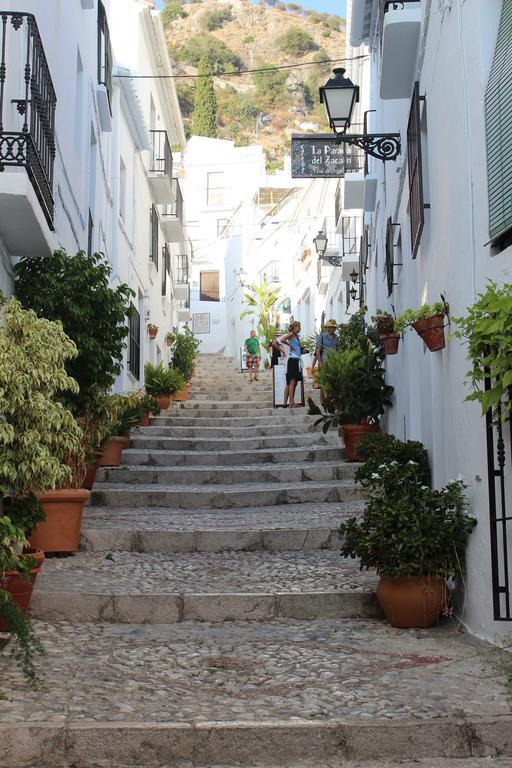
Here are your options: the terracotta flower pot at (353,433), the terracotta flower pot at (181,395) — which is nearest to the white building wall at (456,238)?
the terracotta flower pot at (353,433)

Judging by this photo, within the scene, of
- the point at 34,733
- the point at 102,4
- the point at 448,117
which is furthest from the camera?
the point at 102,4

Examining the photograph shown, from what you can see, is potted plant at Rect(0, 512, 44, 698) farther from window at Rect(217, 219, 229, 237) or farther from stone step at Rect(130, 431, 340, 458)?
window at Rect(217, 219, 229, 237)

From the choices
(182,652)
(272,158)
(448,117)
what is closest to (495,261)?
(448,117)

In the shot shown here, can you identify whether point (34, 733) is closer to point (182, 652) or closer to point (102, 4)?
point (182, 652)

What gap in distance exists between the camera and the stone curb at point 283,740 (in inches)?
161

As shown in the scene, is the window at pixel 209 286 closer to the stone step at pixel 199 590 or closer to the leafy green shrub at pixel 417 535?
the stone step at pixel 199 590

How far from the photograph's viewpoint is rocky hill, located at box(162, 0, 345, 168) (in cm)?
7975

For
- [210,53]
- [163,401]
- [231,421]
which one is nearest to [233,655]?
[231,421]

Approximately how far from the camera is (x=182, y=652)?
5594mm

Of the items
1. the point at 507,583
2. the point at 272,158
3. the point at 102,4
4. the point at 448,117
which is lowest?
the point at 507,583

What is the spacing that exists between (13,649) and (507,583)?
2.92 meters

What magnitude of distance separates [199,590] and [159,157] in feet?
54.7

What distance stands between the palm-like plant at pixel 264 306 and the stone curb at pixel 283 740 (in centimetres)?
2400

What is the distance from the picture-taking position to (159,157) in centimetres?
2180
